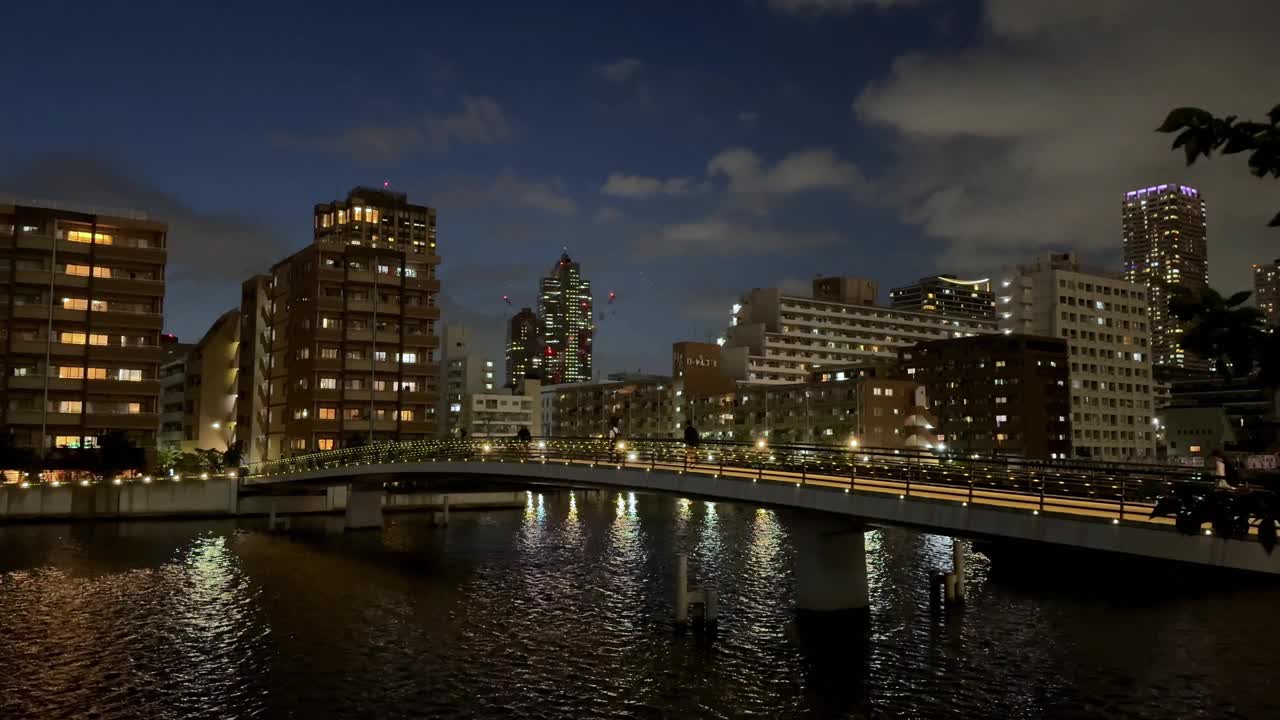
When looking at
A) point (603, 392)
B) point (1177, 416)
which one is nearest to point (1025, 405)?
point (1177, 416)

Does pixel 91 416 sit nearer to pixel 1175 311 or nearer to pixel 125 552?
pixel 125 552

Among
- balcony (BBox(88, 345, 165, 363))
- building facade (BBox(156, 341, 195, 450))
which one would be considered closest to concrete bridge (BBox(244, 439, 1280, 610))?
balcony (BBox(88, 345, 165, 363))

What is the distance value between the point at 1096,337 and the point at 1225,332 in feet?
565

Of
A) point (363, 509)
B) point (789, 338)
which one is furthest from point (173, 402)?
point (789, 338)

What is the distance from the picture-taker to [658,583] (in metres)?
47.9

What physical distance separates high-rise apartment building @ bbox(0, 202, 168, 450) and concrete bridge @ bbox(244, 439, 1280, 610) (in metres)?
45.1

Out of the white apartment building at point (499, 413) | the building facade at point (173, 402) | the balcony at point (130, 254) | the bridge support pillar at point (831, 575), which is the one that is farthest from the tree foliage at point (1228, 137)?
the white apartment building at point (499, 413)

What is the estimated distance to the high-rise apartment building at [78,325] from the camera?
87938mm

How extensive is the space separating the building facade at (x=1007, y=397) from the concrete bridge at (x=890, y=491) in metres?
100

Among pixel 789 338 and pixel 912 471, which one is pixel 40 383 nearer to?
pixel 912 471

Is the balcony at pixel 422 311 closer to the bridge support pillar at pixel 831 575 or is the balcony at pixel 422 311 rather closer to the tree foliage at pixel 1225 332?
the bridge support pillar at pixel 831 575

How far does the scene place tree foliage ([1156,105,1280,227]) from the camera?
4684 mm

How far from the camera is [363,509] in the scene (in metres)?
80.1

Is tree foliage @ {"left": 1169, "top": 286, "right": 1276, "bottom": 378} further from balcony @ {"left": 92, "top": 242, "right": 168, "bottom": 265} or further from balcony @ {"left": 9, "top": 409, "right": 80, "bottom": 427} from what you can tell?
balcony @ {"left": 92, "top": 242, "right": 168, "bottom": 265}
